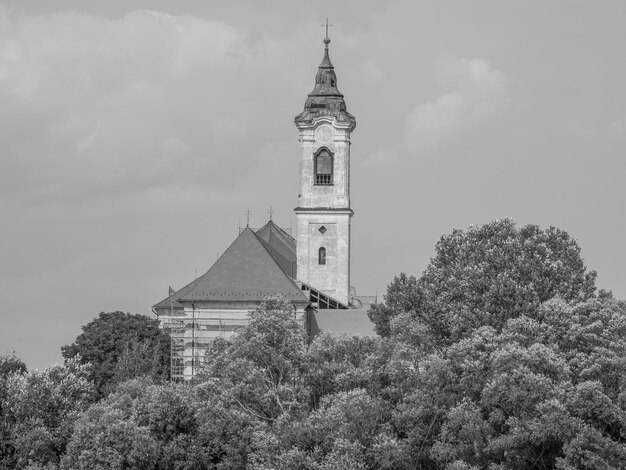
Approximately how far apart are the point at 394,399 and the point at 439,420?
2697mm

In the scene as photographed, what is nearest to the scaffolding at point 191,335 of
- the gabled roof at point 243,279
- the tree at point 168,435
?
the gabled roof at point 243,279

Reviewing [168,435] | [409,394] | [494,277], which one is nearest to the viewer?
[409,394]

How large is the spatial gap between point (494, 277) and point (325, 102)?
110ft

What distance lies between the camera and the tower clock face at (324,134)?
107250mm

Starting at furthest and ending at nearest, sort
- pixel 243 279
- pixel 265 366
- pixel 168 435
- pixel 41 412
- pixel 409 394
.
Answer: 1. pixel 243 279
2. pixel 41 412
3. pixel 265 366
4. pixel 168 435
5. pixel 409 394

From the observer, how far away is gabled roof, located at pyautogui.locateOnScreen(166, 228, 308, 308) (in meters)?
102

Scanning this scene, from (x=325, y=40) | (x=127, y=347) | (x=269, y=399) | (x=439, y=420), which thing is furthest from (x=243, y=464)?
(x=325, y=40)

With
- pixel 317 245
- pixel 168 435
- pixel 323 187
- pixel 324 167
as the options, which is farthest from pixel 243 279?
pixel 168 435

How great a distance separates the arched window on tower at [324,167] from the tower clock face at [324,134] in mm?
596

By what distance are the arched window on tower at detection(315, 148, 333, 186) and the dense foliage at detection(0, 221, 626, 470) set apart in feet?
92.5

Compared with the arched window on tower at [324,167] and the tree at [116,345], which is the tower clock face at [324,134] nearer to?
the arched window on tower at [324,167]

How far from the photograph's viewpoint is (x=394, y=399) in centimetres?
6669

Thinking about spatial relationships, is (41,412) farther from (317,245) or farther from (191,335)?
(317,245)

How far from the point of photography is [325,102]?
352ft
